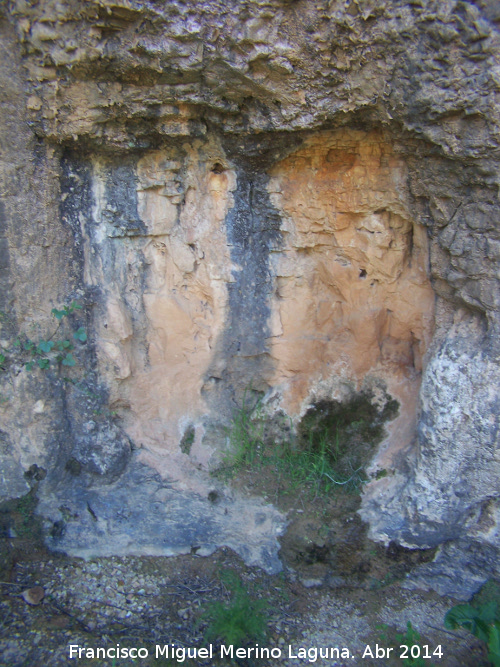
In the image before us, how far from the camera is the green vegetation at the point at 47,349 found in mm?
2432

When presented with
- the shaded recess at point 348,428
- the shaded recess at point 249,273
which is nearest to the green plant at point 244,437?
the shaded recess at point 249,273

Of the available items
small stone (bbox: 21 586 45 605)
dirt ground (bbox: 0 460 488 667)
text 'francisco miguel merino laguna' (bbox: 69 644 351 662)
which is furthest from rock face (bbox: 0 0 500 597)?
text 'francisco miguel merino laguna' (bbox: 69 644 351 662)

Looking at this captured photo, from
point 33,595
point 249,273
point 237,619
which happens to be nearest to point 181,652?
point 237,619

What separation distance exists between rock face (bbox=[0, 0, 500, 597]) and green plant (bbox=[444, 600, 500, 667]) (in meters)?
0.18

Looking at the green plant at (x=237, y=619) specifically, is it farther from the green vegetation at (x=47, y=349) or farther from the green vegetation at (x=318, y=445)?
the green vegetation at (x=47, y=349)

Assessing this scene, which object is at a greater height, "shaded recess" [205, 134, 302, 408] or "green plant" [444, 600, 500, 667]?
"shaded recess" [205, 134, 302, 408]

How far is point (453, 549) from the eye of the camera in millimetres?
2391

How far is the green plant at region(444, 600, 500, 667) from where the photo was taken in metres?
2.09

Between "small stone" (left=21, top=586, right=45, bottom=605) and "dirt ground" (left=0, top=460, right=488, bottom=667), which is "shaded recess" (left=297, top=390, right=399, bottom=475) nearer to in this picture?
"dirt ground" (left=0, top=460, right=488, bottom=667)

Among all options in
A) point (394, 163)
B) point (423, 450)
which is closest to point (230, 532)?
point (423, 450)

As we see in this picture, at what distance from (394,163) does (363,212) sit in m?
0.31

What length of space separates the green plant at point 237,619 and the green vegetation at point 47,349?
150 cm

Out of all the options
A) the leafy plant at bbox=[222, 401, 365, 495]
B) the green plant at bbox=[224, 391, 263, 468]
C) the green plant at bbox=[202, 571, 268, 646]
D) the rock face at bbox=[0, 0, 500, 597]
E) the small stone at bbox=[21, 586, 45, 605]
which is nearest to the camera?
the rock face at bbox=[0, 0, 500, 597]

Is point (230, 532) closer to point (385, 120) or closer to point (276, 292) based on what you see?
point (276, 292)
